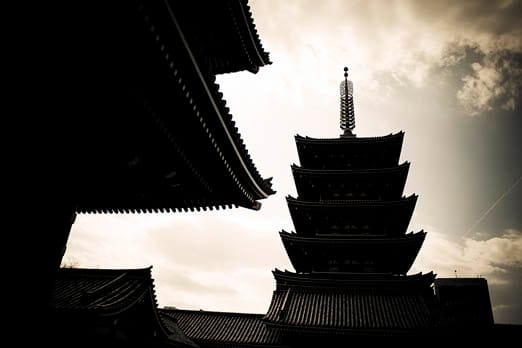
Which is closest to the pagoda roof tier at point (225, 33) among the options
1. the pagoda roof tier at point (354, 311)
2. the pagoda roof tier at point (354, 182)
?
the pagoda roof tier at point (354, 311)

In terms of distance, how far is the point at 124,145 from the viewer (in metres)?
4.97

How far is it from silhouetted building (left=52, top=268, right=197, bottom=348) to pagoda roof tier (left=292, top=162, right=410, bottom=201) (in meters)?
10.0

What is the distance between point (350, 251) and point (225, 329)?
8007 mm

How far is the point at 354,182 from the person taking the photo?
17859 millimetres

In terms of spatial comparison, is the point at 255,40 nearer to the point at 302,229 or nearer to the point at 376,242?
the point at 376,242

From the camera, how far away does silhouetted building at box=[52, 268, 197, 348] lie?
929cm

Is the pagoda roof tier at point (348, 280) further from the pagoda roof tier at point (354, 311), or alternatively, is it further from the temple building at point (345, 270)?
the pagoda roof tier at point (354, 311)

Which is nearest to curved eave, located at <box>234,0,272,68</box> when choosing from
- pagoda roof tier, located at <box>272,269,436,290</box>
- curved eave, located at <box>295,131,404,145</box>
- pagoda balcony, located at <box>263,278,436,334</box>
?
pagoda balcony, located at <box>263,278,436,334</box>

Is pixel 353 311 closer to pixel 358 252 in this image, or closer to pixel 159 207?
pixel 358 252

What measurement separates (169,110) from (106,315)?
7.98m

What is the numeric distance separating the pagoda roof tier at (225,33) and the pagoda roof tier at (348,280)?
1096 cm

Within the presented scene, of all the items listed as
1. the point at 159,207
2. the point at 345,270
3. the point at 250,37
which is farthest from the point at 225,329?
the point at 250,37

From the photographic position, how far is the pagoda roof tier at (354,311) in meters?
11.7

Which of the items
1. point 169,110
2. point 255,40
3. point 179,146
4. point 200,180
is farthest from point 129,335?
point 255,40
